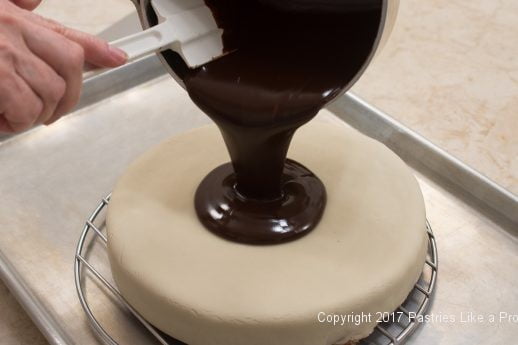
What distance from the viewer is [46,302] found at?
3.22 feet

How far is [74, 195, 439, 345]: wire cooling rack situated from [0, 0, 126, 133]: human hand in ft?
1.19

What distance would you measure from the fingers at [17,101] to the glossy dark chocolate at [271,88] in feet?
0.75

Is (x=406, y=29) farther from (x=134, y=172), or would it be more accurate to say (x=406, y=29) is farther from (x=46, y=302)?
(x=46, y=302)

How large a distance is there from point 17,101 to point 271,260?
0.39m

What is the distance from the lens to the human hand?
67cm

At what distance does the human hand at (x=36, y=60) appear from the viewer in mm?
674

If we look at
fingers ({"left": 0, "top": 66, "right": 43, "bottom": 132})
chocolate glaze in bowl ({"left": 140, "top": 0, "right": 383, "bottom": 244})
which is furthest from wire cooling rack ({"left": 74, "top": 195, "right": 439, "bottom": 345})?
fingers ({"left": 0, "top": 66, "right": 43, "bottom": 132})

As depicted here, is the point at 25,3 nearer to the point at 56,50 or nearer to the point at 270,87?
Result: the point at 56,50

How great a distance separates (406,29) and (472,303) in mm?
917

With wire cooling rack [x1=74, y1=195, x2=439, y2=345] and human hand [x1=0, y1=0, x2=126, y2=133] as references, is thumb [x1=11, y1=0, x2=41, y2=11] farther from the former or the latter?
wire cooling rack [x1=74, y1=195, x2=439, y2=345]

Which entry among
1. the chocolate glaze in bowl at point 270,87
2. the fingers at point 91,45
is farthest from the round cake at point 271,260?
the fingers at point 91,45

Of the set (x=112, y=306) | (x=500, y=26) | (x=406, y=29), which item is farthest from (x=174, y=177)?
(x=500, y=26)

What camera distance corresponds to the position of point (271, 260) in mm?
857

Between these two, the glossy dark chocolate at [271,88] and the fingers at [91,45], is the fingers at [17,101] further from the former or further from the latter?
the glossy dark chocolate at [271,88]
